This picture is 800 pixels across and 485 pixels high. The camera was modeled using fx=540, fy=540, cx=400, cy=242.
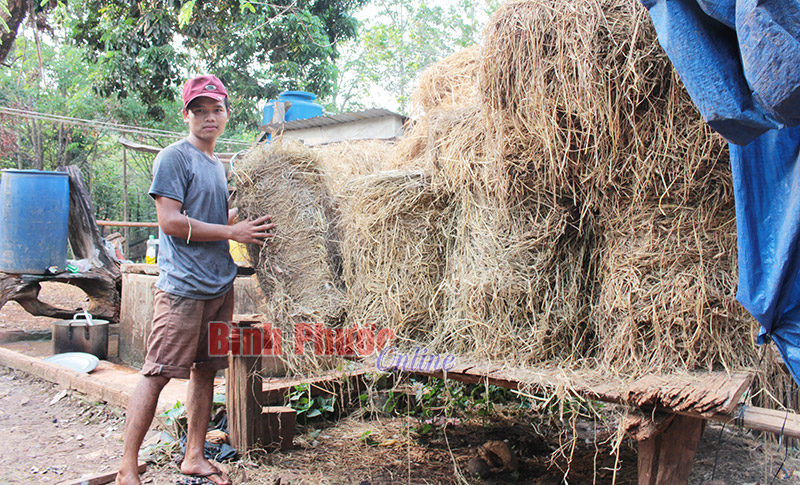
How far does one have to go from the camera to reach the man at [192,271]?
Result: 2.56 m

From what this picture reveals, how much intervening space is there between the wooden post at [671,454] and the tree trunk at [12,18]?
7.91 meters

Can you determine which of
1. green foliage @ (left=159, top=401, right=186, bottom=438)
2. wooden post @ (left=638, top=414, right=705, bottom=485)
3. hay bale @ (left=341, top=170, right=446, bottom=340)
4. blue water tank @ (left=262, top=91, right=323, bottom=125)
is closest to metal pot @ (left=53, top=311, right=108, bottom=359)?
green foliage @ (left=159, top=401, right=186, bottom=438)

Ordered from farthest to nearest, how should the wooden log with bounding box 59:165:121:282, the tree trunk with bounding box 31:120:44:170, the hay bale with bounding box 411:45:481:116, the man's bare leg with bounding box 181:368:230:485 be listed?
1. the tree trunk with bounding box 31:120:44:170
2. the wooden log with bounding box 59:165:121:282
3. the hay bale with bounding box 411:45:481:116
4. the man's bare leg with bounding box 181:368:230:485

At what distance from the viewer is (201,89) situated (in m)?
2.71

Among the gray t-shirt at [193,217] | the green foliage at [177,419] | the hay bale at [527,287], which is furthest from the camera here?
the green foliage at [177,419]

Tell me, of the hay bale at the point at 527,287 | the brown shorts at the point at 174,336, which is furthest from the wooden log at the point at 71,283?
the hay bale at the point at 527,287

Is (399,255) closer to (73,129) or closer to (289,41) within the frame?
(289,41)

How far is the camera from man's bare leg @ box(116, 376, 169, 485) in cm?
249

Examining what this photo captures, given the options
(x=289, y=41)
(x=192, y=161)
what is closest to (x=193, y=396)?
(x=192, y=161)

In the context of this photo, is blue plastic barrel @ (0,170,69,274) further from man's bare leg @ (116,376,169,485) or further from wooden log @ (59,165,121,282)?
man's bare leg @ (116,376,169,485)

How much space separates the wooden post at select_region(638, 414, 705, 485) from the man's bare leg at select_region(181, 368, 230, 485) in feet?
6.67

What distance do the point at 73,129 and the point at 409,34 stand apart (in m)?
10.8

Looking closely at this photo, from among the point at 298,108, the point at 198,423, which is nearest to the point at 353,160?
the point at 198,423

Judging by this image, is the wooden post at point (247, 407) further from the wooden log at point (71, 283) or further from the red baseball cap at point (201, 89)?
the wooden log at point (71, 283)
